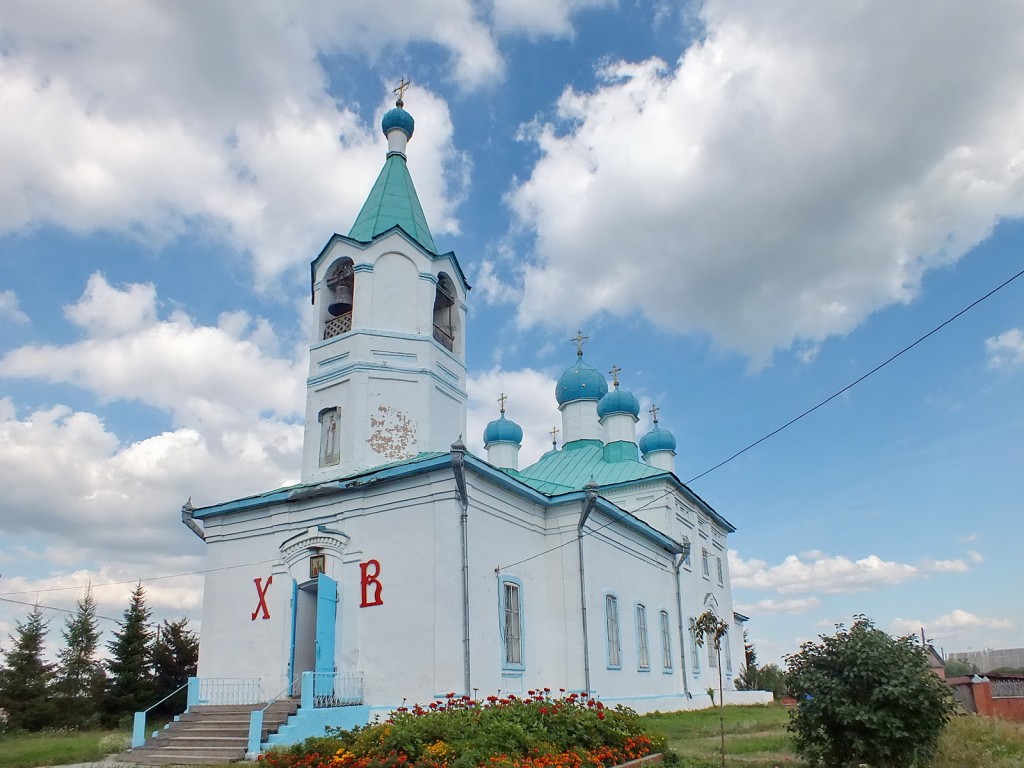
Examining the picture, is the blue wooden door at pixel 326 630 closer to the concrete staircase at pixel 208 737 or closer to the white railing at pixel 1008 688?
the concrete staircase at pixel 208 737

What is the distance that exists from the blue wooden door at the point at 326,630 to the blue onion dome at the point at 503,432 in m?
13.1

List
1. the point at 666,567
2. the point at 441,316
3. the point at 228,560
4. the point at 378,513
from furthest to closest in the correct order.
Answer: the point at 666,567 < the point at 441,316 < the point at 228,560 < the point at 378,513

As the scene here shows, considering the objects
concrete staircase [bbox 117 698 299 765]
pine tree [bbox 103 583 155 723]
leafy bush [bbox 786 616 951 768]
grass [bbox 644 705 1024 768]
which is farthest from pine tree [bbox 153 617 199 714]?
leafy bush [bbox 786 616 951 768]

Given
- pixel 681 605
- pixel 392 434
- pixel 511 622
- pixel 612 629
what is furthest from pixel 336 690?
pixel 681 605

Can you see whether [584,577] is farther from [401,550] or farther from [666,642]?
[666,642]

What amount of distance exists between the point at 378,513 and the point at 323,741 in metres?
4.90

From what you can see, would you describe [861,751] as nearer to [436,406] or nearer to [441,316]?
[436,406]

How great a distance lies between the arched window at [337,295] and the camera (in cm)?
1625

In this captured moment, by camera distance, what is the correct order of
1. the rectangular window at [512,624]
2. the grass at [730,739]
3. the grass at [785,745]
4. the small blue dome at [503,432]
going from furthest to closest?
the small blue dome at [503,432], the rectangular window at [512,624], the grass at [730,739], the grass at [785,745]

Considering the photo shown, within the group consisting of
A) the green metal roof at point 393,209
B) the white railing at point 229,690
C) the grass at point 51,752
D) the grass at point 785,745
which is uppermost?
the green metal roof at point 393,209

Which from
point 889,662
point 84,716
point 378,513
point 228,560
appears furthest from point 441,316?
point 84,716

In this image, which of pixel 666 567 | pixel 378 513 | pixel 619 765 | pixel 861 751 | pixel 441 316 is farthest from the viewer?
pixel 666 567

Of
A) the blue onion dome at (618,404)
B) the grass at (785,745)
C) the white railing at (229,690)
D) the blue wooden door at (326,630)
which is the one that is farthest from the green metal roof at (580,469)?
the white railing at (229,690)

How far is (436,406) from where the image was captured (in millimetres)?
15609
